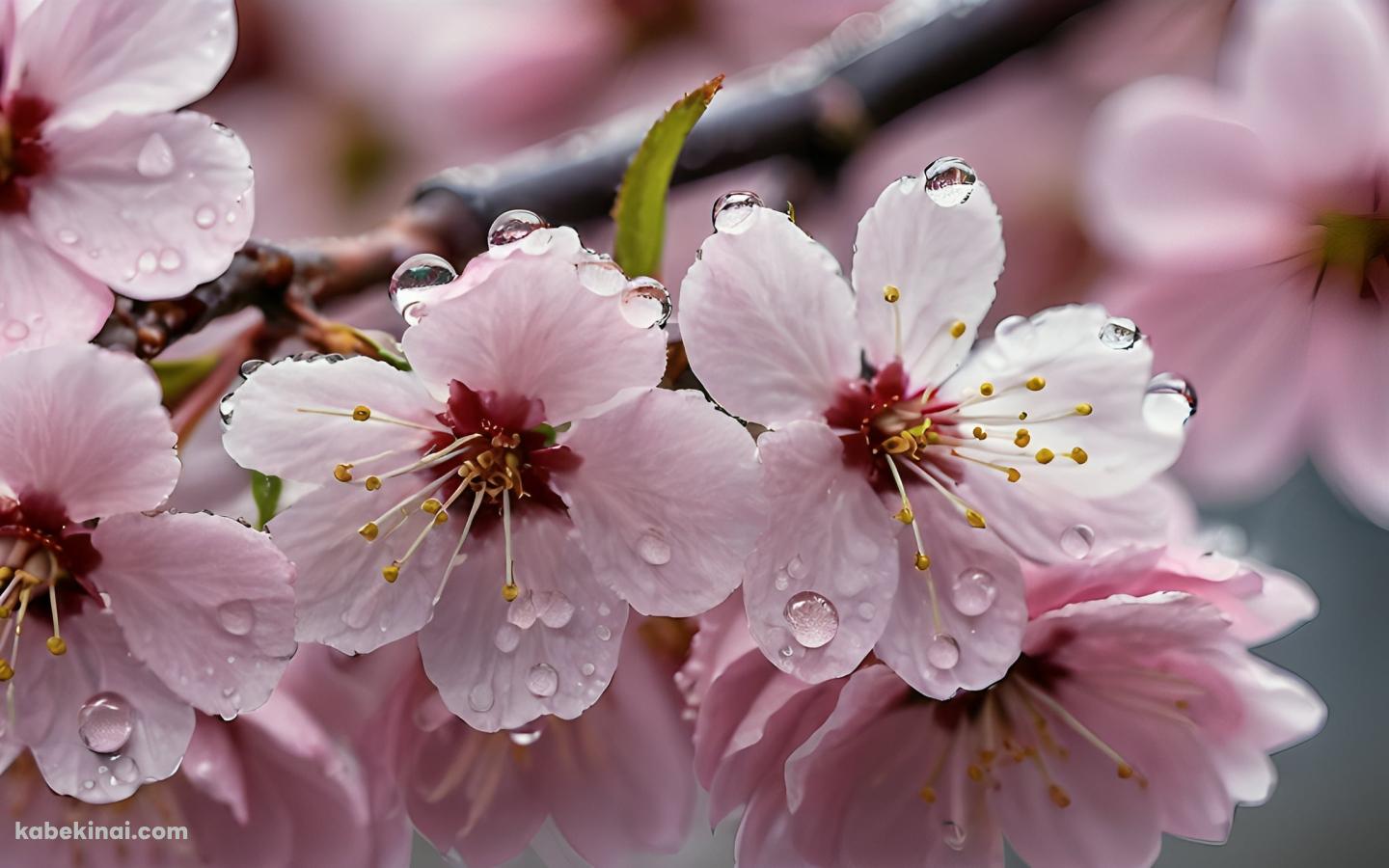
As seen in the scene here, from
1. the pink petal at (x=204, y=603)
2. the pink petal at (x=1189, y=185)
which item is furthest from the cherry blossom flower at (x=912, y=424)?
the pink petal at (x=1189, y=185)

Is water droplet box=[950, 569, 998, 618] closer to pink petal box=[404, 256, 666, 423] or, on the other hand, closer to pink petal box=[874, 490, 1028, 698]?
pink petal box=[874, 490, 1028, 698]

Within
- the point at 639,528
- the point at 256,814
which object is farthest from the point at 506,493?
the point at 256,814

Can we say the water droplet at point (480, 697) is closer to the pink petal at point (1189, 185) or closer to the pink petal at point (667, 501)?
the pink petal at point (667, 501)

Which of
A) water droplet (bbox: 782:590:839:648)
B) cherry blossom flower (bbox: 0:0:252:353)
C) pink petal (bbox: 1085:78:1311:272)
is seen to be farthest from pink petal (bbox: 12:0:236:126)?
pink petal (bbox: 1085:78:1311:272)

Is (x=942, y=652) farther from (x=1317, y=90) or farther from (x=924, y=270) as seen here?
(x=1317, y=90)

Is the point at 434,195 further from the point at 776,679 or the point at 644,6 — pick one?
the point at 644,6
